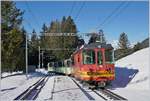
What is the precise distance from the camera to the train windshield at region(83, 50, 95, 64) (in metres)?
26.8

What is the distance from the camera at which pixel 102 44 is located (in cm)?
2717

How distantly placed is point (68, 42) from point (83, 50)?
91285 mm

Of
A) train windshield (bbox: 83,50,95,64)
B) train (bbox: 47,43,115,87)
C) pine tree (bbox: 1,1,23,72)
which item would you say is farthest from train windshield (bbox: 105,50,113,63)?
pine tree (bbox: 1,1,23,72)

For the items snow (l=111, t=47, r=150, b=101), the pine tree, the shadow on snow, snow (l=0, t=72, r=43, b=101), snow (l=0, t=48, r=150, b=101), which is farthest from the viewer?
the pine tree

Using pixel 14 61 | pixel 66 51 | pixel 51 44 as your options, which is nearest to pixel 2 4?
pixel 14 61

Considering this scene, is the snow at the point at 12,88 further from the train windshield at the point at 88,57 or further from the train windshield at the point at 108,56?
the train windshield at the point at 108,56

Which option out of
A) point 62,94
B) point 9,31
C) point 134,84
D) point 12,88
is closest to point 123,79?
point 134,84

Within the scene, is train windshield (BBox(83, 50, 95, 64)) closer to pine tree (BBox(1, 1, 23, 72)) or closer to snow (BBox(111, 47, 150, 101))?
snow (BBox(111, 47, 150, 101))

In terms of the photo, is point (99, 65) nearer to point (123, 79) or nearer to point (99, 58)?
point (99, 58)

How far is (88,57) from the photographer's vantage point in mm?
27000

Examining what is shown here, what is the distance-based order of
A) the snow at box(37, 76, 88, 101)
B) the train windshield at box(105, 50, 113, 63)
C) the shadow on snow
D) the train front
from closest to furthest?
the snow at box(37, 76, 88, 101) < the train front < the train windshield at box(105, 50, 113, 63) < the shadow on snow

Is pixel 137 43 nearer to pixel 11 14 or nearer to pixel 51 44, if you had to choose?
pixel 51 44

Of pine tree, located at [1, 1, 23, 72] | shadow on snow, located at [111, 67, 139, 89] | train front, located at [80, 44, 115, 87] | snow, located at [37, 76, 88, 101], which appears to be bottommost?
snow, located at [37, 76, 88, 101]

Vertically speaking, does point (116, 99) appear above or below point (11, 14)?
below
